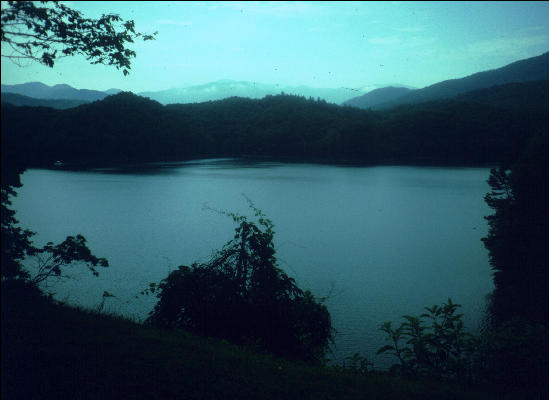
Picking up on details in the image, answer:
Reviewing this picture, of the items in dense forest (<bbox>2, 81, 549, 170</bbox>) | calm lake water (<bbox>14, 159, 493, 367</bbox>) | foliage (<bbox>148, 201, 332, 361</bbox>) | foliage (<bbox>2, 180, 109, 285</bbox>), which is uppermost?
dense forest (<bbox>2, 81, 549, 170</bbox>)

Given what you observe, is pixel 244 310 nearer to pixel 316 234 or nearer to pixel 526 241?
pixel 526 241

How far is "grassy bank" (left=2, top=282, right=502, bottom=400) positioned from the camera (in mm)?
3119

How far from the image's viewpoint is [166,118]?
241ft

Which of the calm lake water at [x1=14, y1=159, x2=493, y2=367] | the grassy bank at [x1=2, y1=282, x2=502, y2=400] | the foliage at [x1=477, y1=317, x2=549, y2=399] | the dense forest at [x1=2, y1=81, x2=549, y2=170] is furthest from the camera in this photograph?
the dense forest at [x1=2, y1=81, x2=549, y2=170]

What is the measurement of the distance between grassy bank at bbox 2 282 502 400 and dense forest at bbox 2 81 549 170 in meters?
29.9

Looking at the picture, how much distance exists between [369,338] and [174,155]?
67.4 meters

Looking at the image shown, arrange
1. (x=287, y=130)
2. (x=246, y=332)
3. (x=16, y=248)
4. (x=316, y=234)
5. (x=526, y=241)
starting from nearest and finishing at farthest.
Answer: (x=16, y=248), (x=246, y=332), (x=526, y=241), (x=316, y=234), (x=287, y=130)

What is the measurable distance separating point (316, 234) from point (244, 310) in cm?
1518

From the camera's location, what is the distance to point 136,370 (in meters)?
3.43

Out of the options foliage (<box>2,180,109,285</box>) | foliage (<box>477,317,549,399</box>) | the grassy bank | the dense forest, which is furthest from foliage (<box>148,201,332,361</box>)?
the dense forest

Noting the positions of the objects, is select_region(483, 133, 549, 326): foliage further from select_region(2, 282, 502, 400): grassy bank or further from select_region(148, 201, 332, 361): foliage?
select_region(2, 282, 502, 400): grassy bank

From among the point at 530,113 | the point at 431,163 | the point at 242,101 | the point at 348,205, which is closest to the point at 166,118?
the point at 242,101

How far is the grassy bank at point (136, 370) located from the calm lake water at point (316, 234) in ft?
7.03

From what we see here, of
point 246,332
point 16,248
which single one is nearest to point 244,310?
point 246,332
